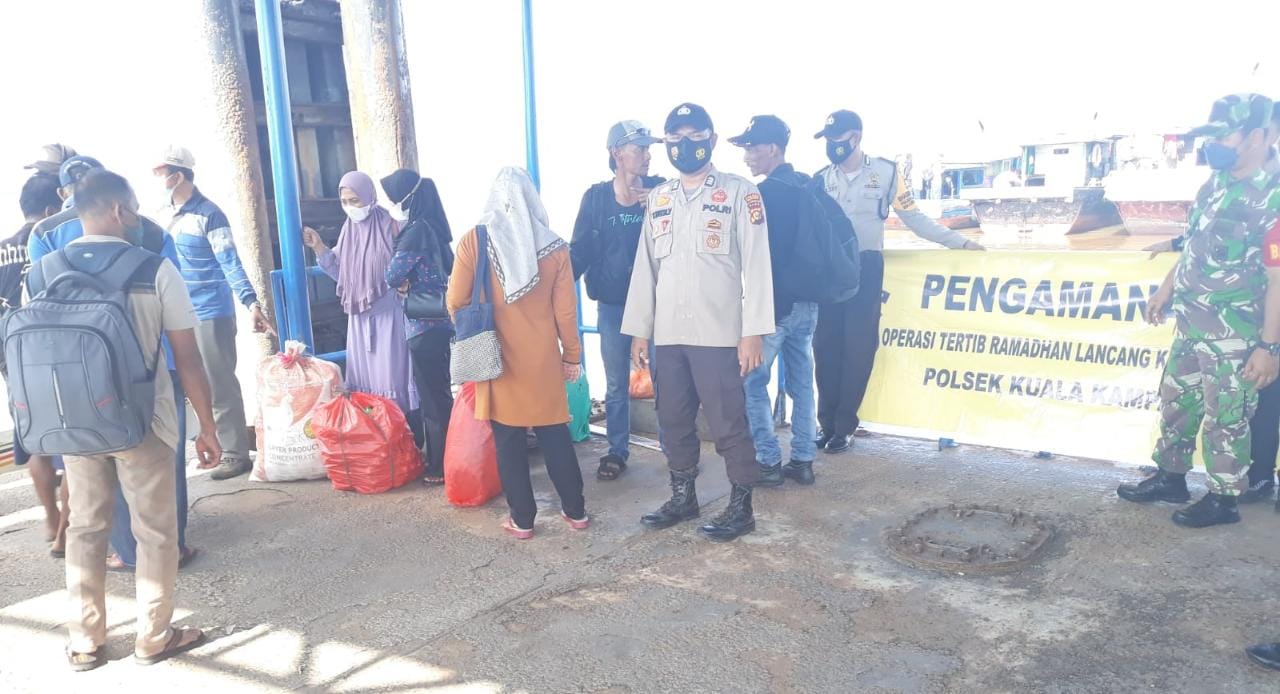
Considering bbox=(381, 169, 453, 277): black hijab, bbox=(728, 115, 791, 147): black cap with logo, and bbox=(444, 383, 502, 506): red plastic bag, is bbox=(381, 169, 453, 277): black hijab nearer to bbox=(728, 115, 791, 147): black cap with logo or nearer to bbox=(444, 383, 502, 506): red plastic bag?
bbox=(444, 383, 502, 506): red plastic bag

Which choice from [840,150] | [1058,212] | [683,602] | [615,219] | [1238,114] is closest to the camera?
[683,602]

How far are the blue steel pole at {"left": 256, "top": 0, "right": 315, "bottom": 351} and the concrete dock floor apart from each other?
109cm

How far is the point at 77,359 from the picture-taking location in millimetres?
2689

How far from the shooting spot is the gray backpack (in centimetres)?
269

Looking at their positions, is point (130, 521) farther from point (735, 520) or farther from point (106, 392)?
point (735, 520)

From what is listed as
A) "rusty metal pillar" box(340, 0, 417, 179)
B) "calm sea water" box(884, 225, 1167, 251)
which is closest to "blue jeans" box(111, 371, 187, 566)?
"rusty metal pillar" box(340, 0, 417, 179)

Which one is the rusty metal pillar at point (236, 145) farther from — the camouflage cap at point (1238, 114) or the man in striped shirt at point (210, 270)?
the camouflage cap at point (1238, 114)

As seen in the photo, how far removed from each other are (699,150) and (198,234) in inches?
110

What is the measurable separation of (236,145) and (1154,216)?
2131 cm

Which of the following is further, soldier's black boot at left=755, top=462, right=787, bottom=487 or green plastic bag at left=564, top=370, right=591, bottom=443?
green plastic bag at left=564, top=370, right=591, bottom=443

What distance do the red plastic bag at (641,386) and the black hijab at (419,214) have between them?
1.62 metres

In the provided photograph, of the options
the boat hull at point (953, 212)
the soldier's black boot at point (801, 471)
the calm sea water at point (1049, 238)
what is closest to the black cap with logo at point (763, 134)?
the soldier's black boot at point (801, 471)

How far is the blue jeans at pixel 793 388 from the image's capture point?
4.55 metres

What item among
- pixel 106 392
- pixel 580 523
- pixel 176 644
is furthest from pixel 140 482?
pixel 580 523
